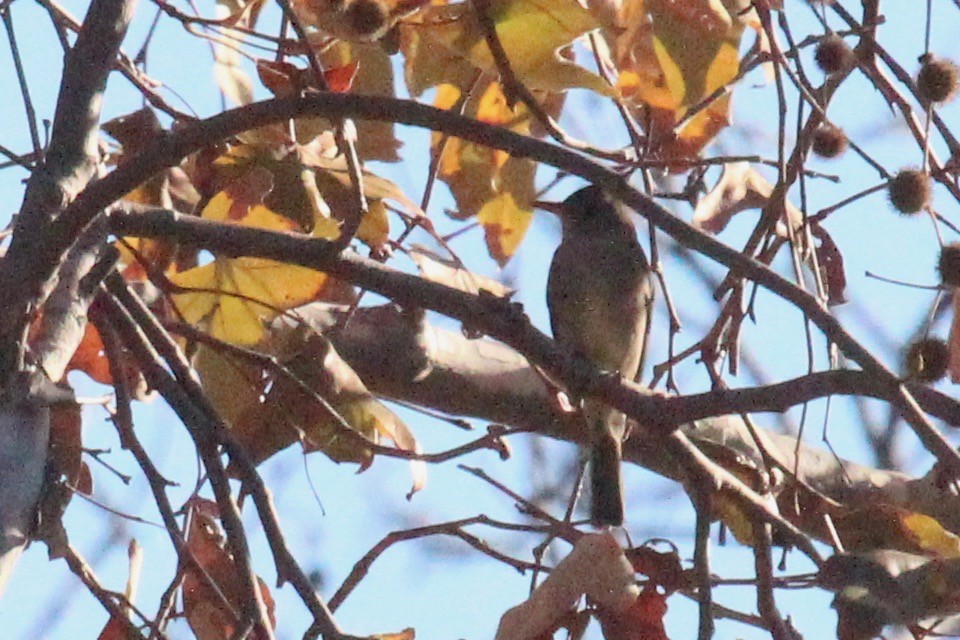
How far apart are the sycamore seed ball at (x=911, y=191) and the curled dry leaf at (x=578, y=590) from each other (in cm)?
76

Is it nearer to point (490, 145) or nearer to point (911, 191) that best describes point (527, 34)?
point (490, 145)

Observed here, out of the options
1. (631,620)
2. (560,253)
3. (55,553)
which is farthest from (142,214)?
(560,253)

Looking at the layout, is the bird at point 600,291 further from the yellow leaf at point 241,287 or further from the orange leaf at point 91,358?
the orange leaf at point 91,358

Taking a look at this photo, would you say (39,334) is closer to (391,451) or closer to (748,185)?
(391,451)

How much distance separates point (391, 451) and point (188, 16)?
799 millimetres

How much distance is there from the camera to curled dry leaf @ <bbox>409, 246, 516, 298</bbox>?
264 cm

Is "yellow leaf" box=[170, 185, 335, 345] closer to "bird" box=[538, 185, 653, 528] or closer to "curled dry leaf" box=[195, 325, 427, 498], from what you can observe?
"curled dry leaf" box=[195, 325, 427, 498]

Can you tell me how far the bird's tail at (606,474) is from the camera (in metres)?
4.06

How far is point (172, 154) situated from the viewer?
1989mm

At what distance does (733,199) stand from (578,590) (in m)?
1.03

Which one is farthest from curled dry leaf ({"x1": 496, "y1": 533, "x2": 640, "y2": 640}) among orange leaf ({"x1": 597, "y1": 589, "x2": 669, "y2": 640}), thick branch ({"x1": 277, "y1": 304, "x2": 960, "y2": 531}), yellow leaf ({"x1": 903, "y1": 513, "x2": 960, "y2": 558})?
thick branch ({"x1": 277, "y1": 304, "x2": 960, "y2": 531})

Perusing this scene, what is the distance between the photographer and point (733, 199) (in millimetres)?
2842

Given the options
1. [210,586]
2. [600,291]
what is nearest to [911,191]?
[210,586]

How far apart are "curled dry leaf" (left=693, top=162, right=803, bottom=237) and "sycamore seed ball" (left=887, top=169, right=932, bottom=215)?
31 cm
